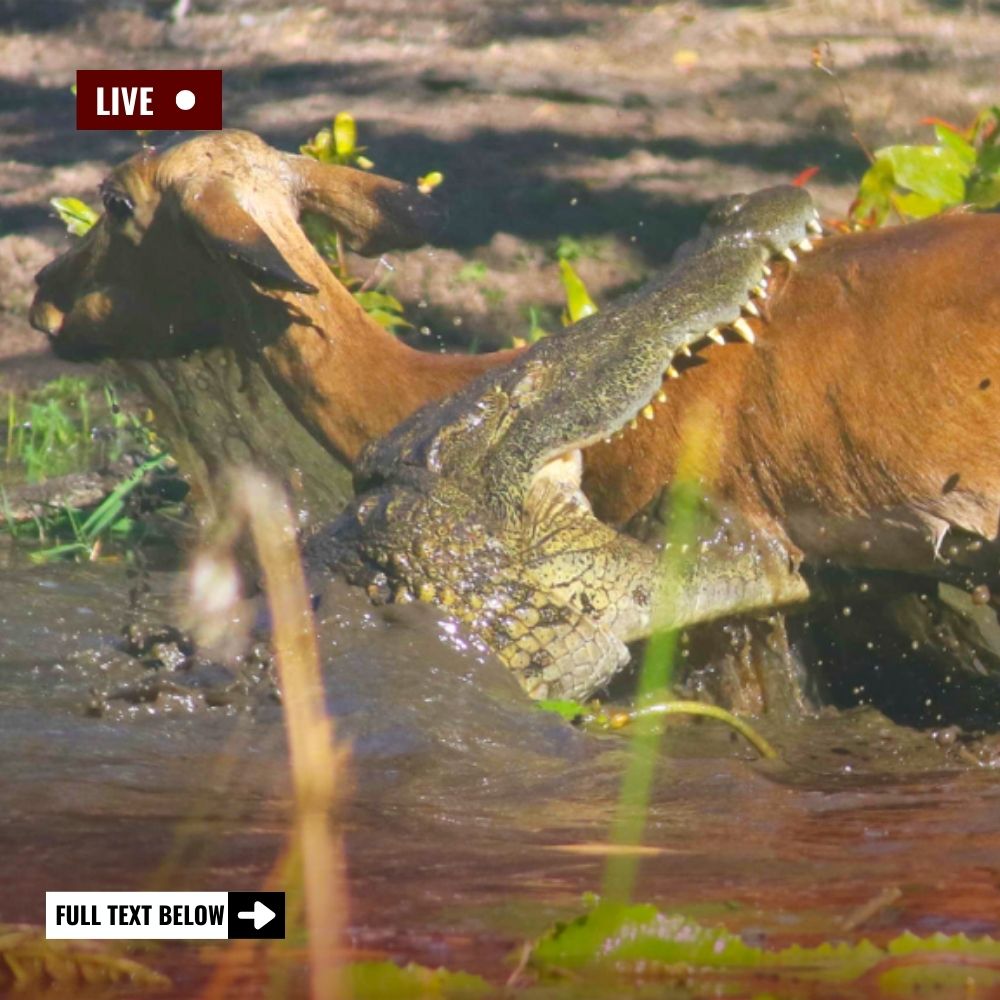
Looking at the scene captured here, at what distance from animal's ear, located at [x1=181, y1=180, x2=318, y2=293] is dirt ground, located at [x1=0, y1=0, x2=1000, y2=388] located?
10.6 feet

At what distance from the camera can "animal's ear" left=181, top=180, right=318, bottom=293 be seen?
4.55m

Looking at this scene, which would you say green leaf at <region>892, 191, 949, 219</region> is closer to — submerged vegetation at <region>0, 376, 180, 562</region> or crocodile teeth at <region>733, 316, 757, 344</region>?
crocodile teeth at <region>733, 316, 757, 344</region>

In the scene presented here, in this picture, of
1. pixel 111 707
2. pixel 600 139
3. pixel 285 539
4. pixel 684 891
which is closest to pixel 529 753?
pixel 111 707

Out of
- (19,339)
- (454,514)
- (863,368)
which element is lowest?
(19,339)

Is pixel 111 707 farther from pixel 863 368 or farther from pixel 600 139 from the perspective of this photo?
pixel 600 139

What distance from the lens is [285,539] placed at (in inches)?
203

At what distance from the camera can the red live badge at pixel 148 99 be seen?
9023 mm

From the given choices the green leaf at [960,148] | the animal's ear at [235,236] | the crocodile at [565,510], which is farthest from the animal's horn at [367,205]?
the green leaf at [960,148]

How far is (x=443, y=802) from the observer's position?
3.33m

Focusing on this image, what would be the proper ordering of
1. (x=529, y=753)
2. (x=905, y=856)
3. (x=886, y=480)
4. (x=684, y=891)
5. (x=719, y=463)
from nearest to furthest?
(x=684, y=891) < (x=905, y=856) < (x=529, y=753) < (x=886, y=480) < (x=719, y=463)

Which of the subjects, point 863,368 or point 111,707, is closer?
point 111,707

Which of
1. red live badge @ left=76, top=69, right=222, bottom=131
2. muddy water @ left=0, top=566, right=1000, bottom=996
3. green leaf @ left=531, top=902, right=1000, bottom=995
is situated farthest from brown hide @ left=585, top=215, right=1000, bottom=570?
red live badge @ left=76, top=69, right=222, bottom=131

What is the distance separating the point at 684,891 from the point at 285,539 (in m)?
2.74

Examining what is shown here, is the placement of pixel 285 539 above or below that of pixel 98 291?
below
